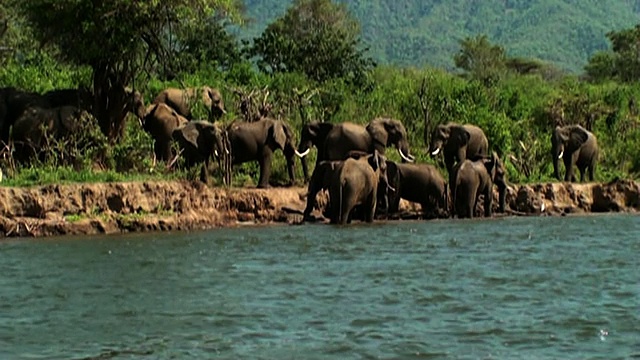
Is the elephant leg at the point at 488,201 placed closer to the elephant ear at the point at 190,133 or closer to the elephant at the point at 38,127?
the elephant ear at the point at 190,133

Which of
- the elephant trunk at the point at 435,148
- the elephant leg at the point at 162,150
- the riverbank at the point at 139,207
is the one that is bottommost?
the riverbank at the point at 139,207

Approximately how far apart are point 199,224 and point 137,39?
545cm

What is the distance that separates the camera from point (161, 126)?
1256 inches

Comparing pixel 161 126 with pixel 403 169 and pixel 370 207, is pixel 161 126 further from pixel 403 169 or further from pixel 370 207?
pixel 370 207

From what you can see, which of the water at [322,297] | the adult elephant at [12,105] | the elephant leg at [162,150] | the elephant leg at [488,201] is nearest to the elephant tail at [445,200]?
the elephant leg at [488,201]

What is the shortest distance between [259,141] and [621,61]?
49.2m

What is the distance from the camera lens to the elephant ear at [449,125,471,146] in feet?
110

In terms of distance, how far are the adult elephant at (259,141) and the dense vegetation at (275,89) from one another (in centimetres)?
70

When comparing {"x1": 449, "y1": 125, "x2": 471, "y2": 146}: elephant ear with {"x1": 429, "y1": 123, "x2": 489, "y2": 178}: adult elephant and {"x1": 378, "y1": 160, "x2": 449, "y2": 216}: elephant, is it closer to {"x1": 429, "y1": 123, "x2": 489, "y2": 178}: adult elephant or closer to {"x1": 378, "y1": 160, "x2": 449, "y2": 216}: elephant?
{"x1": 429, "y1": 123, "x2": 489, "y2": 178}: adult elephant

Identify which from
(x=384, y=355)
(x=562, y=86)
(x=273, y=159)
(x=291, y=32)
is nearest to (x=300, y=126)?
(x=273, y=159)

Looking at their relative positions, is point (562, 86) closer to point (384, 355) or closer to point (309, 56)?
point (309, 56)

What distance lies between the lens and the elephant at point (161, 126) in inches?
1243

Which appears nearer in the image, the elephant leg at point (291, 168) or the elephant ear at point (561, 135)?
the elephant leg at point (291, 168)

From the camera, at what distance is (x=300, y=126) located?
118ft
